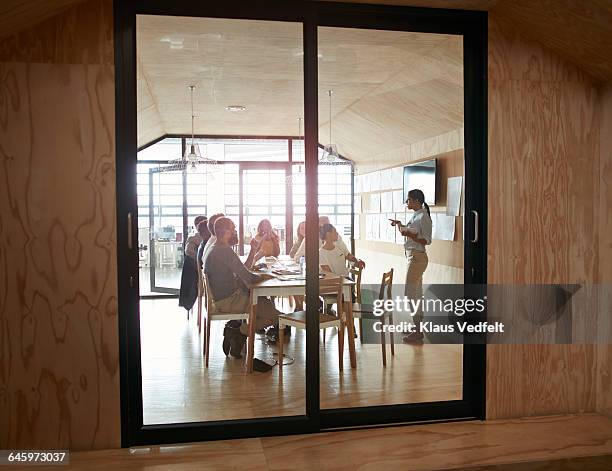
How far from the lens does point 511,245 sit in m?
3.28

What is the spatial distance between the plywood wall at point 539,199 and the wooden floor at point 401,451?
0.24 m

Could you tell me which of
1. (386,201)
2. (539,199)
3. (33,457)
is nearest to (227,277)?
(33,457)

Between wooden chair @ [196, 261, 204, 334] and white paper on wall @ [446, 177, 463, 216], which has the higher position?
white paper on wall @ [446, 177, 463, 216]

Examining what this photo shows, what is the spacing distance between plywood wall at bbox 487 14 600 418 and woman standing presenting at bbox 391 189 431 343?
6.44 ft

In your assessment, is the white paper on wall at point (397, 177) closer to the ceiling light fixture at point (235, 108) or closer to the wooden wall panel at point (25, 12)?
the ceiling light fixture at point (235, 108)

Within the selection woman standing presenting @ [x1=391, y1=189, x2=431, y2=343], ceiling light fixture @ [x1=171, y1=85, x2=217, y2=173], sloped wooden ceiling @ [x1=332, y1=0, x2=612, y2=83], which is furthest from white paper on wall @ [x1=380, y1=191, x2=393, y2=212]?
sloped wooden ceiling @ [x1=332, y1=0, x2=612, y2=83]

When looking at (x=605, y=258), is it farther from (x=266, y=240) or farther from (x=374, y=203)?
(x=374, y=203)

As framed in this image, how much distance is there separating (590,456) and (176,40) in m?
3.84

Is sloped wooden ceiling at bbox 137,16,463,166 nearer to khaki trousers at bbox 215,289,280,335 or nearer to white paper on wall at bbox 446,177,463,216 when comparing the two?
white paper on wall at bbox 446,177,463,216

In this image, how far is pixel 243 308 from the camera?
177 inches

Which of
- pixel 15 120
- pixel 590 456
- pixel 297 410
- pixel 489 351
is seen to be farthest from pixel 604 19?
pixel 15 120

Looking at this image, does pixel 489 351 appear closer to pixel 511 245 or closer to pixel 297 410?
pixel 511 245

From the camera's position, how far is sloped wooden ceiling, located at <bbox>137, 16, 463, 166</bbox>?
4.07 meters

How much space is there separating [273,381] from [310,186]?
1672 mm
